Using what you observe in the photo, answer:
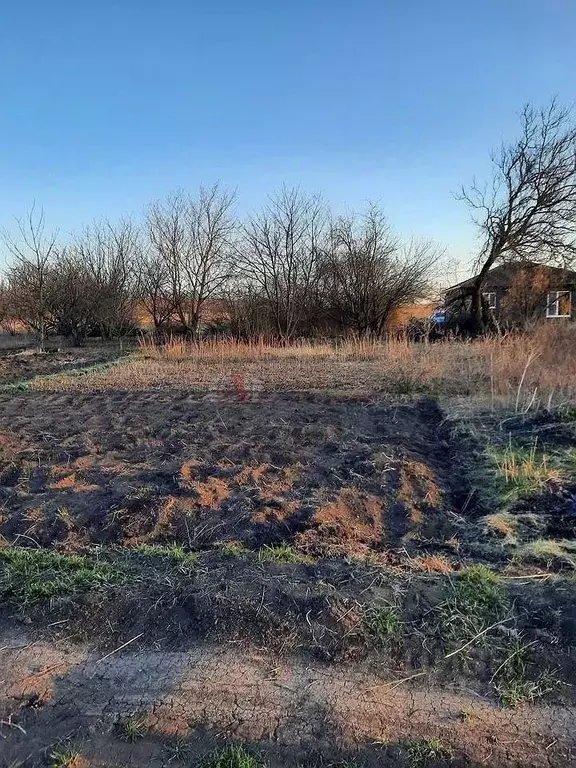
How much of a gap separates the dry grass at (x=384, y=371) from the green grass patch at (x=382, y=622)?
5014mm

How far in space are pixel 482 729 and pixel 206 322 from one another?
23.8 metres

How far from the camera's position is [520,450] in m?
5.21

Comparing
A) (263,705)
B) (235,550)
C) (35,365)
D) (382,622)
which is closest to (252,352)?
(35,365)

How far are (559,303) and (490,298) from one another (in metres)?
2.84

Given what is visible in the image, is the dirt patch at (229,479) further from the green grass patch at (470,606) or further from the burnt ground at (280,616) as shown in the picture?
the green grass patch at (470,606)

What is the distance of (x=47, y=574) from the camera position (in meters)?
2.92

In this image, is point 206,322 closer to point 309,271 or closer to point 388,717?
point 309,271

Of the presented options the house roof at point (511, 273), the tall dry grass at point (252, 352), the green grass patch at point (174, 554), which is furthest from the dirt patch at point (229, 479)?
the house roof at point (511, 273)

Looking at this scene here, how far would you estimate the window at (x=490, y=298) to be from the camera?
72.6 feet

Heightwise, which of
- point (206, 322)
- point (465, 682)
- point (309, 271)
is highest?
point (309, 271)

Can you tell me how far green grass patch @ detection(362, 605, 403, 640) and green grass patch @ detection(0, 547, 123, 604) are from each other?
1.38m

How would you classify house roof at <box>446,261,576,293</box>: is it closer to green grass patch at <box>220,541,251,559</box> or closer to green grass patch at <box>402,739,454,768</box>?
green grass patch at <box>220,541,251,559</box>

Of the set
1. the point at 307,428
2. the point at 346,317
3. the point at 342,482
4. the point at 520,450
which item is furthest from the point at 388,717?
the point at 346,317

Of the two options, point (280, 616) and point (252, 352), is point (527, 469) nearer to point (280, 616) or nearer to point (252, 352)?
point (280, 616)
